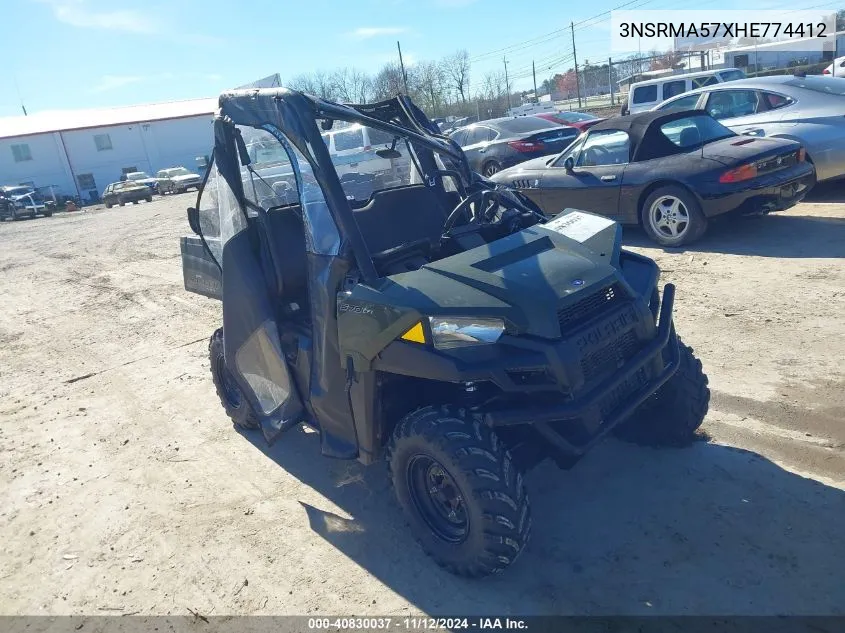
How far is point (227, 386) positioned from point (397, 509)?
187cm

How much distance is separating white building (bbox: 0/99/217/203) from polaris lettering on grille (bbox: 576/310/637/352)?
43.7 metres

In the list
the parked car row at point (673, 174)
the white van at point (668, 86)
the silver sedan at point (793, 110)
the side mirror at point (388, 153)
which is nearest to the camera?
the side mirror at point (388, 153)

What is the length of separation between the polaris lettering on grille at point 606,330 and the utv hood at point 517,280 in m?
0.14

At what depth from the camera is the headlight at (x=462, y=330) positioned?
270 cm

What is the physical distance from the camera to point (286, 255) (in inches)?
146

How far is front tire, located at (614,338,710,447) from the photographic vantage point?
137 inches

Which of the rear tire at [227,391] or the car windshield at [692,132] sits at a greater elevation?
the car windshield at [692,132]

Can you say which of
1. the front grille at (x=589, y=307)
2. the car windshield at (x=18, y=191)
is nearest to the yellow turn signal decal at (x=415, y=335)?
the front grille at (x=589, y=307)

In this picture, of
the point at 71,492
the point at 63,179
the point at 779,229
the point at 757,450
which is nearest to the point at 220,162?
the point at 71,492

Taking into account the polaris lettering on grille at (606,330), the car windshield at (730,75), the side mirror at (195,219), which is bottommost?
the polaris lettering on grille at (606,330)

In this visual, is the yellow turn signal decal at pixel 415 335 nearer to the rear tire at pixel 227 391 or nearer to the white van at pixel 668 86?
the rear tire at pixel 227 391

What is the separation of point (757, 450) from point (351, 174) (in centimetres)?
281

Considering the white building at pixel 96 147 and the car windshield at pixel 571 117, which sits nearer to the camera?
the car windshield at pixel 571 117

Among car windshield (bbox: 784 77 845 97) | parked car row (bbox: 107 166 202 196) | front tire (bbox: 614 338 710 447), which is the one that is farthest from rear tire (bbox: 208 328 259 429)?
parked car row (bbox: 107 166 202 196)
